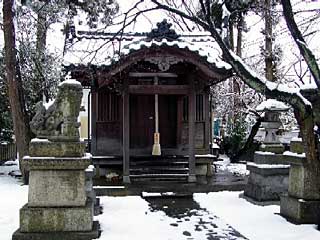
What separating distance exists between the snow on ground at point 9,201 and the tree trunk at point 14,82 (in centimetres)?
76

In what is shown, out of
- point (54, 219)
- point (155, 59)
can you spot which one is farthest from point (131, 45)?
point (54, 219)

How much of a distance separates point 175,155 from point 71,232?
32.0 feet

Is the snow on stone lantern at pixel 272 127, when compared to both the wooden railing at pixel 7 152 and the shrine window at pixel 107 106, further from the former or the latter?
the wooden railing at pixel 7 152

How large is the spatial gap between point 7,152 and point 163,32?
12.1m

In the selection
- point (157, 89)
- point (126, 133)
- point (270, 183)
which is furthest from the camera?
point (157, 89)

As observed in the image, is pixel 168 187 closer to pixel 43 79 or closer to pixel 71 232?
pixel 71 232

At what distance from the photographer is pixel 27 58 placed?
64.2 feet

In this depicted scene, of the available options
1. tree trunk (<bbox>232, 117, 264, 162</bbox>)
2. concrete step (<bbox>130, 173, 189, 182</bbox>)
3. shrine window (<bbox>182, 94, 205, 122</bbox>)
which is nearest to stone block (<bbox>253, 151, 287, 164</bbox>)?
concrete step (<bbox>130, 173, 189, 182</bbox>)

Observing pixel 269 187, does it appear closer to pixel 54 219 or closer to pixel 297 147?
pixel 297 147

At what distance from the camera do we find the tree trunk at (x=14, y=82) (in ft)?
50.6

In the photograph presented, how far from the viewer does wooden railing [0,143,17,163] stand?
71.0 feet

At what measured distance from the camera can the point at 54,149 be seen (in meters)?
7.72

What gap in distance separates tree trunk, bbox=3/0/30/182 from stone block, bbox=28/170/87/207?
7.93 meters

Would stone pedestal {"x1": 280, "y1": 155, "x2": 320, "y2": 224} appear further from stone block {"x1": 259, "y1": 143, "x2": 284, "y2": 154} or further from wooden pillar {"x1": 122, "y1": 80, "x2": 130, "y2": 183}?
wooden pillar {"x1": 122, "y1": 80, "x2": 130, "y2": 183}
